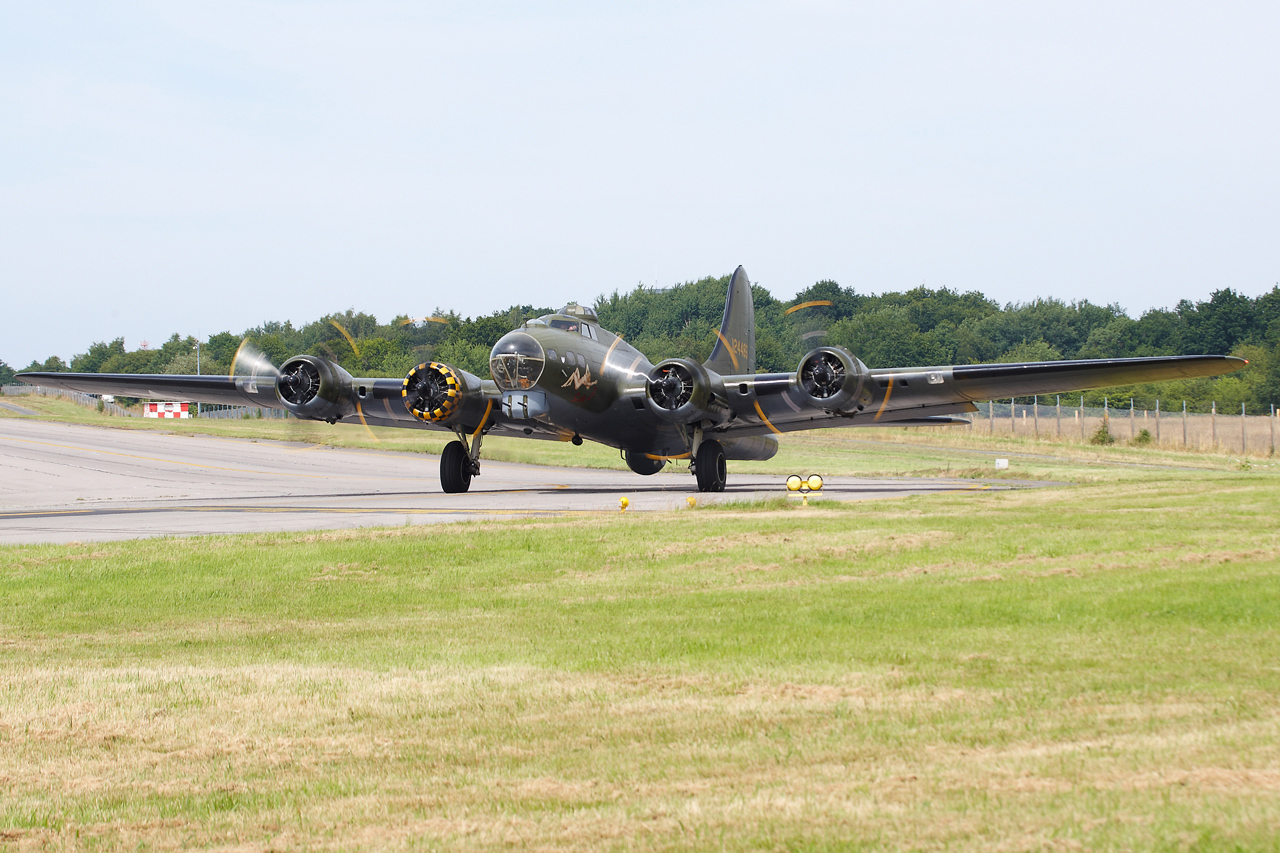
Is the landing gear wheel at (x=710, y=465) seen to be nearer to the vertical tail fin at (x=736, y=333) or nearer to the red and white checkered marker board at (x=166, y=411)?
the vertical tail fin at (x=736, y=333)

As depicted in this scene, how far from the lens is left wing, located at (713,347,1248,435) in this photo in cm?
2778

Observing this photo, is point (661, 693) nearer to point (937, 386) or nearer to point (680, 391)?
point (937, 386)

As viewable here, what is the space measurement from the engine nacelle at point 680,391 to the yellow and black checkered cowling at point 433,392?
5.56 metres

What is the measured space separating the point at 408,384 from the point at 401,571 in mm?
16824

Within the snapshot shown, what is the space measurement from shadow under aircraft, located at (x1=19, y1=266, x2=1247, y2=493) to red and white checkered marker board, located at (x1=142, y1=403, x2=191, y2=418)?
78.4m

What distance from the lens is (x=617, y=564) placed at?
16281 mm

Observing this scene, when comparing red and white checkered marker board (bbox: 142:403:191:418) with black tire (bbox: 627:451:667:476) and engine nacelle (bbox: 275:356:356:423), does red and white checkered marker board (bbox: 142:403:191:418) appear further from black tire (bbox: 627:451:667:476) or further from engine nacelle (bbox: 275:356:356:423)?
black tire (bbox: 627:451:667:476)

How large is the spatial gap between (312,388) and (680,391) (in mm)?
10998

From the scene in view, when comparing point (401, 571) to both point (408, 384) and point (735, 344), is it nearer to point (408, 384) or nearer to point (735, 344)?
point (408, 384)

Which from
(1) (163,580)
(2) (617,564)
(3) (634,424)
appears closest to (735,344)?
(3) (634,424)

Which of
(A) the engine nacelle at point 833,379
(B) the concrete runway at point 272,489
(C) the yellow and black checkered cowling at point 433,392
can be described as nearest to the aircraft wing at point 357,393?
(C) the yellow and black checkered cowling at point 433,392

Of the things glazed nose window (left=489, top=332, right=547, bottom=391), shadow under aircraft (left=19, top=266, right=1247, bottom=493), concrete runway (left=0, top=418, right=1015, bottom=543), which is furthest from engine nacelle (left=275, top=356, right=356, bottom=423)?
glazed nose window (left=489, top=332, right=547, bottom=391)

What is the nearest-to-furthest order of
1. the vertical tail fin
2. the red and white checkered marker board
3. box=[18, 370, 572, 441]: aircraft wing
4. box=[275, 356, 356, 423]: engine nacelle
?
box=[18, 370, 572, 441]: aircraft wing → box=[275, 356, 356, 423]: engine nacelle → the vertical tail fin → the red and white checkered marker board

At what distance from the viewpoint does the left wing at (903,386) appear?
27.8 m
